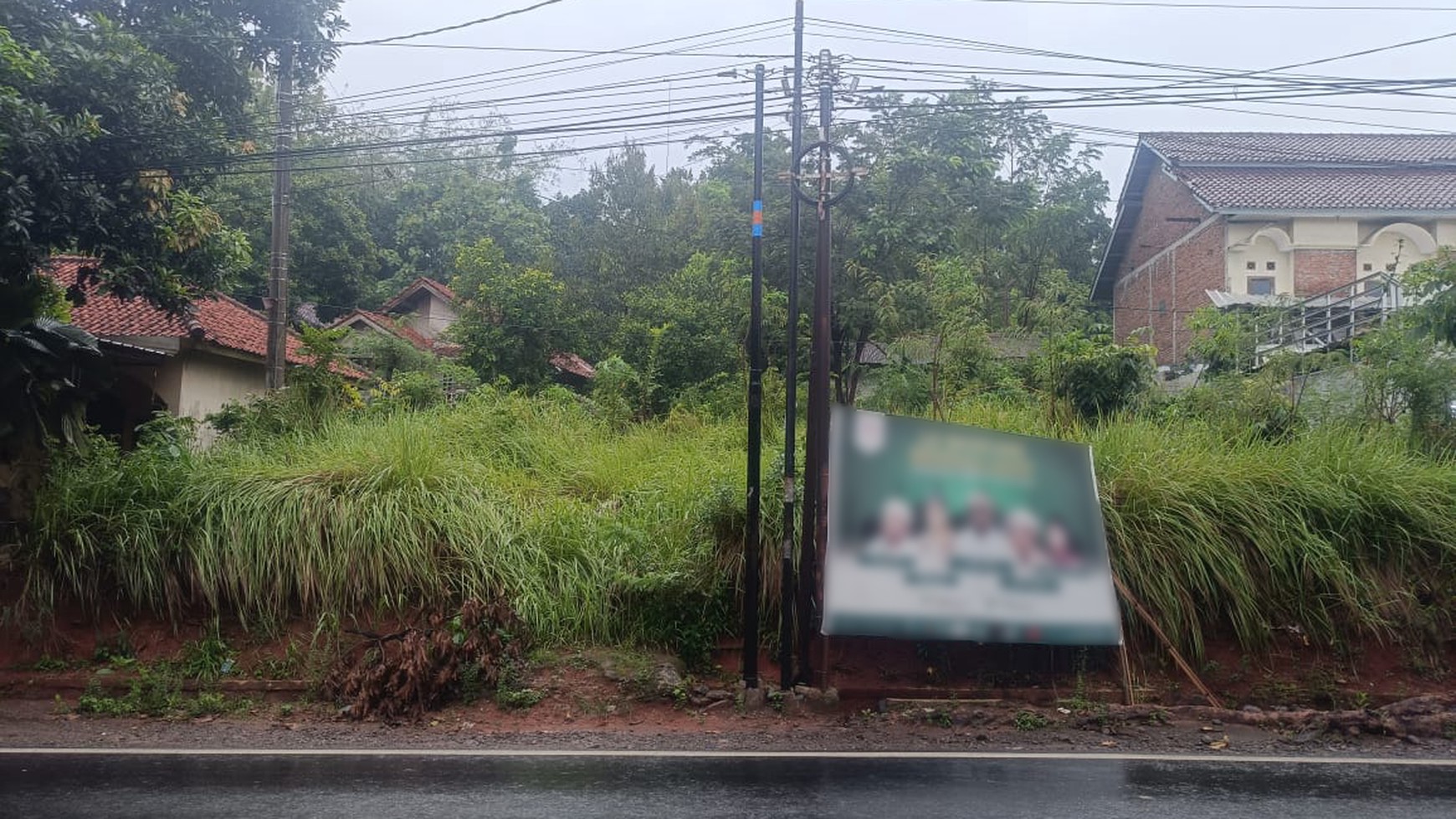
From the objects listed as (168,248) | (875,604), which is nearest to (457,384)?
(168,248)

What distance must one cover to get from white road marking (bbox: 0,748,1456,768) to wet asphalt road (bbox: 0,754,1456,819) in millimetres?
95

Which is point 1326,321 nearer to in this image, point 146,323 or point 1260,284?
point 1260,284

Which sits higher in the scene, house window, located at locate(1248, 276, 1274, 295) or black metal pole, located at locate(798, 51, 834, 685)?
house window, located at locate(1248, 276, 1274, 295)

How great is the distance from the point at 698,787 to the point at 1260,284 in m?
25.4

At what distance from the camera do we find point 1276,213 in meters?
26.5

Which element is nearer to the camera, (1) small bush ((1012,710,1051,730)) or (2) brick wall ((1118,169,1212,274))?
(1) small bush ((1012,710,1051,730))

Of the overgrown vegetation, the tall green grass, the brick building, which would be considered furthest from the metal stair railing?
the tall green grass

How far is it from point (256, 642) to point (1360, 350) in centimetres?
1328

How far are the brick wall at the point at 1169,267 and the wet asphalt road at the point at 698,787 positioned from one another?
68.1ft

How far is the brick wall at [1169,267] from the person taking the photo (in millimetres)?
28031

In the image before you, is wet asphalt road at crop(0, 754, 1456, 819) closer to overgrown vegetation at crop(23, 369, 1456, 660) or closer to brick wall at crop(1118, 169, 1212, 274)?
overgrown vegetation at crop(23, 369, 1456, 660)

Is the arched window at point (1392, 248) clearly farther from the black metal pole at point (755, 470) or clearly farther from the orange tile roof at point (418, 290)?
the orange tile roof at point (418, 290)

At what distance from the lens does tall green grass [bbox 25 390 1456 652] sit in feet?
33.6

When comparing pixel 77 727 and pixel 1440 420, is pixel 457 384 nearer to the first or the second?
pixel 77 727
